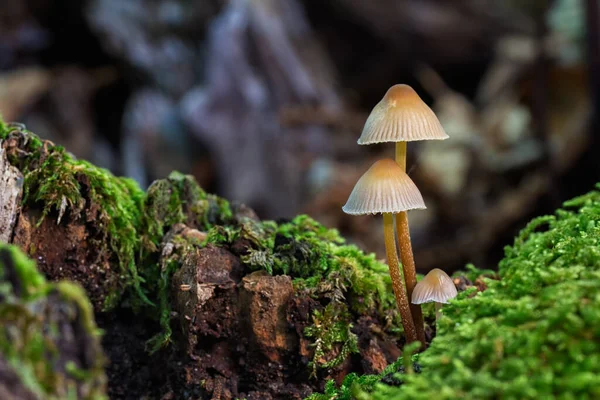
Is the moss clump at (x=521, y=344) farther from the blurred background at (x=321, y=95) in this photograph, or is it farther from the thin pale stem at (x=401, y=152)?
the blurred background at (x=321, y=95)

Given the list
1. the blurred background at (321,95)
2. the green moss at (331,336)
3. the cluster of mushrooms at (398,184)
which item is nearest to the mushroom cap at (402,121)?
the cluster of mushrooms at (398,184)

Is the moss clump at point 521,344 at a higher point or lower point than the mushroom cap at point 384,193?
lower

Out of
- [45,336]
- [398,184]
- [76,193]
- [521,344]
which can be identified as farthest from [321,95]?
[45,336]

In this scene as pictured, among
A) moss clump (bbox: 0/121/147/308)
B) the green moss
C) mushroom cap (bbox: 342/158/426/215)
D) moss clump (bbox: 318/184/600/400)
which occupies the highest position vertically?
moss clump (bbox: 0/121/147/308)

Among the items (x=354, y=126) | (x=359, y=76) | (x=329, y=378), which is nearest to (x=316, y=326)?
(x=329, y=378)

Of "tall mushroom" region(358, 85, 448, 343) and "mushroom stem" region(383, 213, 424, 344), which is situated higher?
"tall mushroom" region(358, 85, 448, 343)

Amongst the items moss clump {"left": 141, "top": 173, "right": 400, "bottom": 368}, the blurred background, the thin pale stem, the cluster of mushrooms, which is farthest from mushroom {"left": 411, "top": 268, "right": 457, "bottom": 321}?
the blurred background

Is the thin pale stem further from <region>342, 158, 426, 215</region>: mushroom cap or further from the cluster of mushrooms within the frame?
<region>342, 158, 426, 215</region>: mushroom cap
